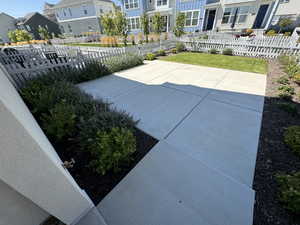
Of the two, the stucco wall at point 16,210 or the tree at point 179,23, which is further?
the tree at point 179,23

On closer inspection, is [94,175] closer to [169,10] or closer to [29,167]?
[29,167]

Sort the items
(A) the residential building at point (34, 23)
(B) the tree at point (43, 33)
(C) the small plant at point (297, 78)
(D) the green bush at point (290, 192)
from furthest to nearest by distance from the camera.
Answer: (A) the residential building at point (34, 23)
(B) the tree at point (43, 33)
(C) the small plant at point (297, 78)
(D) the green bush at point (290, 192)

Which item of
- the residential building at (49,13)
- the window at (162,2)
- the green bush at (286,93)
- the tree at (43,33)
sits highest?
the residential building at (49,13)

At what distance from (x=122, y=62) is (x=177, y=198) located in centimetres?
691

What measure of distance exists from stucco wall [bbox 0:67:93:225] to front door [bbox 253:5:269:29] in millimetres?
21642

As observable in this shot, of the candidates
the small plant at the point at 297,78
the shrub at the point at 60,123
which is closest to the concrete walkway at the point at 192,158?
the small plant at the point at 297,78

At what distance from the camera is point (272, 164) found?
81.4 inches

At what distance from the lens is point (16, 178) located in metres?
0.82

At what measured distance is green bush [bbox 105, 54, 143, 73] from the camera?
666 centimetres

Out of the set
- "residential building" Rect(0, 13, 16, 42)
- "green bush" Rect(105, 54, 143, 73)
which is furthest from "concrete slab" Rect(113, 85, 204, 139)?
"residential building" Rect(0, 13, 16, 42)

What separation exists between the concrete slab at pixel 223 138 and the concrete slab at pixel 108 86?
266 centimetres

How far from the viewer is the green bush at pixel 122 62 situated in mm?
6658

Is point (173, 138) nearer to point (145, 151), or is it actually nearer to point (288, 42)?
point (145, 151)

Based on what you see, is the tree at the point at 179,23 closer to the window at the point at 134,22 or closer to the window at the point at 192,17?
the window at the point at 192,17
